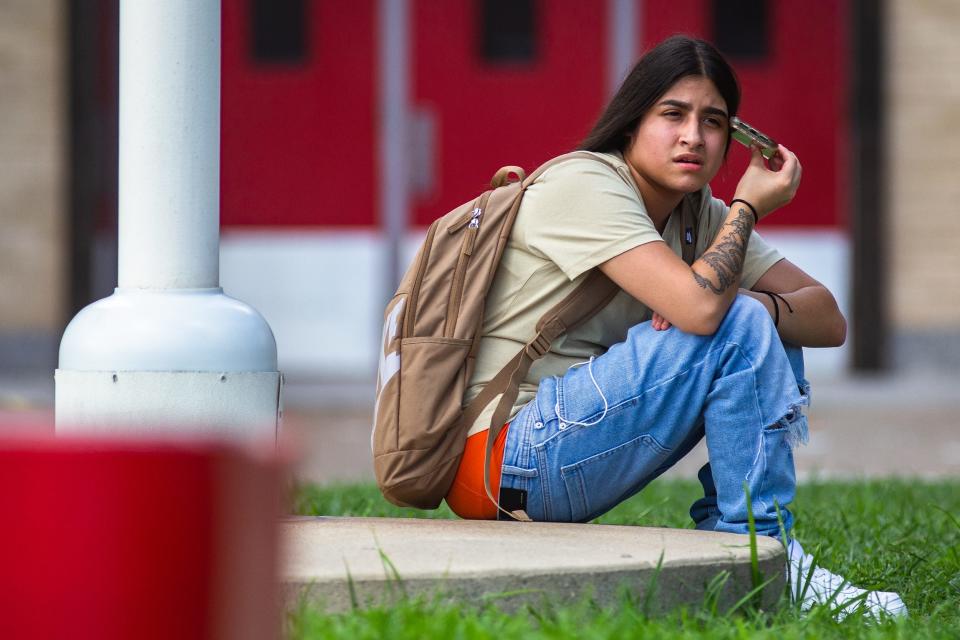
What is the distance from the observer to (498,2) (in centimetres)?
958

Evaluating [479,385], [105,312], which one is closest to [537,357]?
[479,385]

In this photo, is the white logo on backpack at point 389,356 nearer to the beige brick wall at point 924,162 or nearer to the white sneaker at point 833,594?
the white sneaker at point 833,594

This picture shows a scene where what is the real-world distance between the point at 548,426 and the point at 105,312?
2.87ft

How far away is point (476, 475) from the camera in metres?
2.83

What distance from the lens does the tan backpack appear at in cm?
278

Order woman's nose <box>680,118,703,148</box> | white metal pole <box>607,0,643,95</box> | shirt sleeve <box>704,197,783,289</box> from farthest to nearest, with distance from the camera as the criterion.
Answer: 1. white metal pole <box>607,0,643,95</box>
2. shirt sleeve <box>704,197,783,289</box>
3. woman's nose <box>680,118,703,148</box>


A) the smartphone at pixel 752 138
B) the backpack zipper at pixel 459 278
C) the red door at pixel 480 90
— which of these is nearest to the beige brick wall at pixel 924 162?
the red door at pixel 480 90

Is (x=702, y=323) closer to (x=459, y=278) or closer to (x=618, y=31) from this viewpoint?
(x=459, y=278)

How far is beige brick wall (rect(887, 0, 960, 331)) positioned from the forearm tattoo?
694 cm

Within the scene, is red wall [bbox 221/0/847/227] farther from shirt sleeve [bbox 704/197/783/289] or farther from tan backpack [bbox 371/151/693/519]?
tan backpack [bbox 371/151/693/519]

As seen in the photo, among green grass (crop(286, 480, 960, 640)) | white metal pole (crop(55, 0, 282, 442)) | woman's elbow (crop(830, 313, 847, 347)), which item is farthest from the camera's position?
woman's elbow (crop(830, 313, 847, 347))

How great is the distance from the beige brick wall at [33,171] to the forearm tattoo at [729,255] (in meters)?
7.11

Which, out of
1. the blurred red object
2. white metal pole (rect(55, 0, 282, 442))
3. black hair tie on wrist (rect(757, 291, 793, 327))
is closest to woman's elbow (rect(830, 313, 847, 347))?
black hair tie on wrist (rect(757, 291, 793, 327))

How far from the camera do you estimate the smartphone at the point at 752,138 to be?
3035mm
